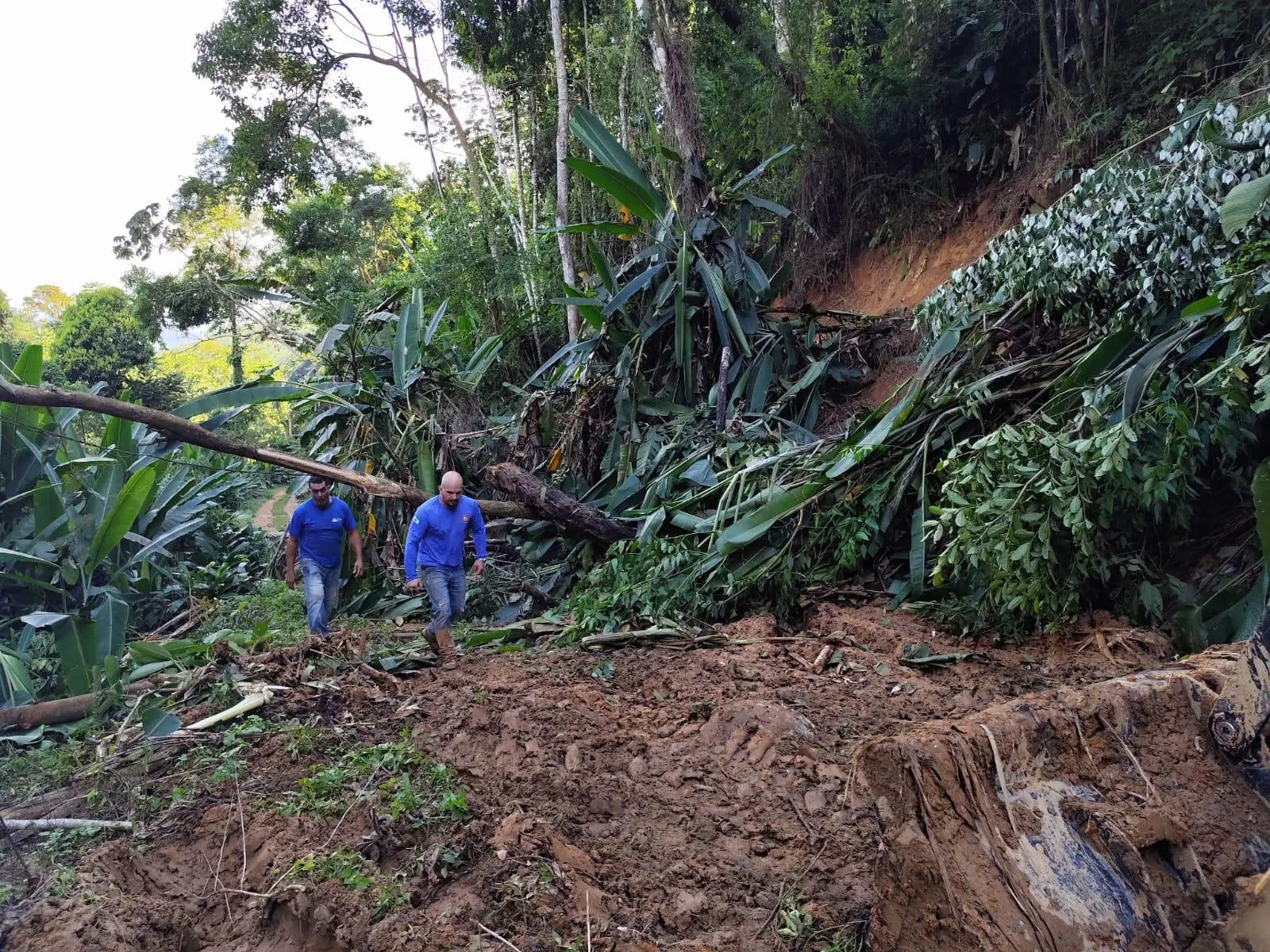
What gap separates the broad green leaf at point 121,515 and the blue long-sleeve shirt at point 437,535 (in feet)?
6.94

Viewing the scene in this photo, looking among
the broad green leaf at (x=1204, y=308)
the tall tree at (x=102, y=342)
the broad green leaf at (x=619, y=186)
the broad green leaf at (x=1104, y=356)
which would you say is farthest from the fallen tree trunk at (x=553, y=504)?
the tall tree at (x=102, y=342)

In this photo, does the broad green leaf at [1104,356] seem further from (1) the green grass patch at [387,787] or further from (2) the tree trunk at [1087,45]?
(2) the tree trunk at [1087,45]

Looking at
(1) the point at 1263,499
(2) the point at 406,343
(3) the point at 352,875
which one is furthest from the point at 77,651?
(1) the point at 1263,499

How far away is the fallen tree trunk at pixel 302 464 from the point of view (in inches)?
175

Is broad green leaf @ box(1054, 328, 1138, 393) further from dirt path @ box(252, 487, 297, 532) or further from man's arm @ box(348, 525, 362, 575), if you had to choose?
dirt path @ box(252, 487, 297, 532)

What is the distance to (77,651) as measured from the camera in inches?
202

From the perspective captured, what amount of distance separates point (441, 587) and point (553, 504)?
1.45 m

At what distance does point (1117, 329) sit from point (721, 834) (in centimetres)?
362

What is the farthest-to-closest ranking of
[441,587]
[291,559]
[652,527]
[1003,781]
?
[652,527], [291,559], [441,587], [1003,781]

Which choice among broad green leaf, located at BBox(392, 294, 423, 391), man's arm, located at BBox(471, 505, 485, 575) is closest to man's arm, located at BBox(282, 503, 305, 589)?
man's arm, located at BBox(471, 505, 485, 575)

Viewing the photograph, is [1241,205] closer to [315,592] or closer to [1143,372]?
[1143,372]

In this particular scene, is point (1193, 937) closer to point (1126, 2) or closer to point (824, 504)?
point (824, 504)

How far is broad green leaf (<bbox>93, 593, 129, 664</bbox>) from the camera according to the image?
17.2 feet

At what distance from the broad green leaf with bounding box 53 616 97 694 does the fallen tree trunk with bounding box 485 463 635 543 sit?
3115 millimetres
